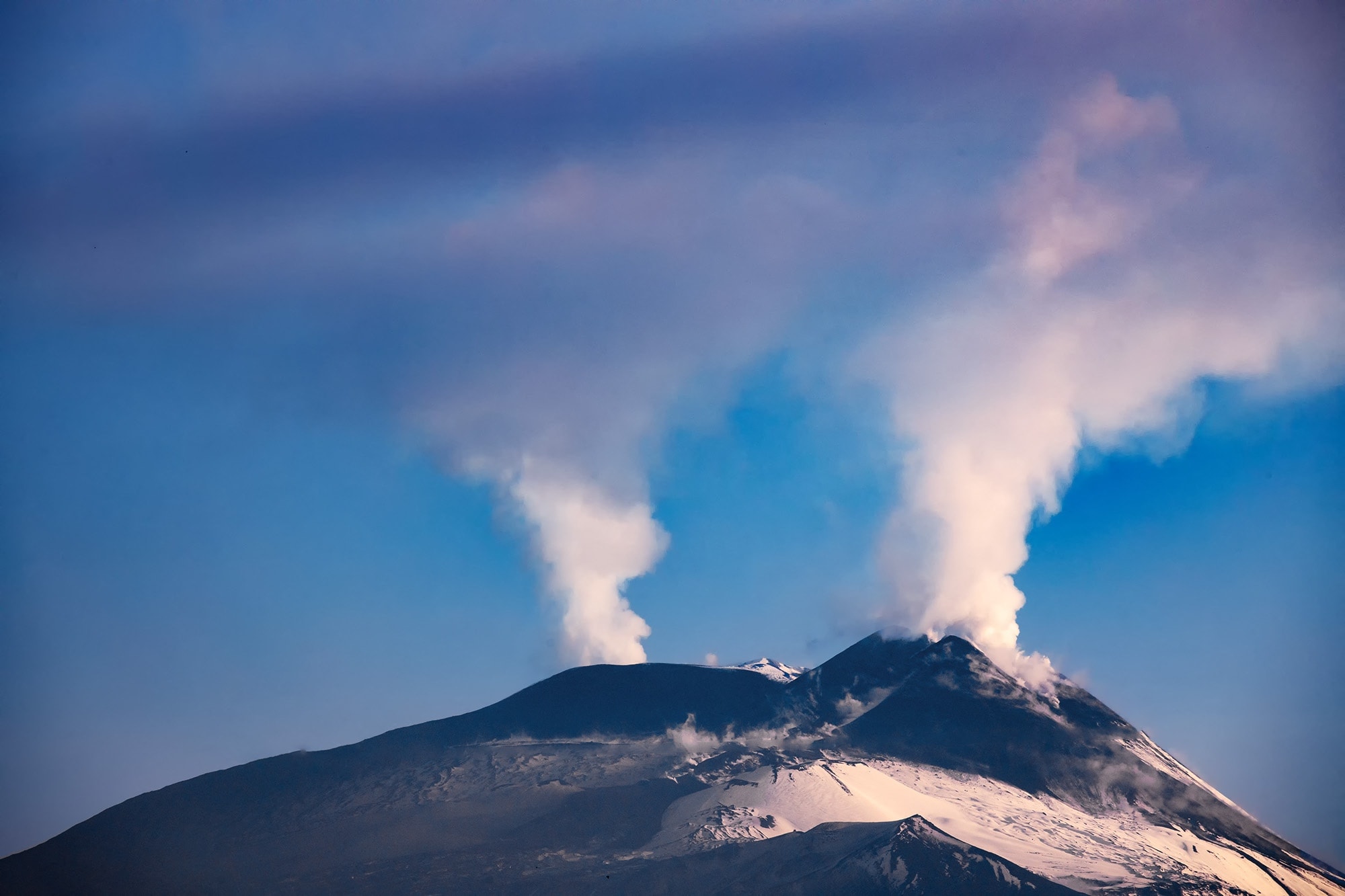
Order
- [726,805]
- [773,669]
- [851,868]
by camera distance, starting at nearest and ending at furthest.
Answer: [851,868] < [726,805] < [773,669]

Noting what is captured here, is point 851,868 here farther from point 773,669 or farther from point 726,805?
point 773,669

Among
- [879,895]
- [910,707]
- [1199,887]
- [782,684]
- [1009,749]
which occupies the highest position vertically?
[782,684]

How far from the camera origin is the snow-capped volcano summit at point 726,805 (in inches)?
3435

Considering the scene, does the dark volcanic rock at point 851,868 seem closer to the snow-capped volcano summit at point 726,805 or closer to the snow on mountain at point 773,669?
the snow-capped volcano summit at point 726,805

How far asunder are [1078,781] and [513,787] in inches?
2501

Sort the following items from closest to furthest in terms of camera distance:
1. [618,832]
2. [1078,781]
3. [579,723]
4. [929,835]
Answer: [929,835] → [618,832] → [1078,781] → [579,723]

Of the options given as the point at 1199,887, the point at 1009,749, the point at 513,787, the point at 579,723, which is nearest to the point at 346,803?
the point at 513,787

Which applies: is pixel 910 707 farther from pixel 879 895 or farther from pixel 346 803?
pixel 346 803

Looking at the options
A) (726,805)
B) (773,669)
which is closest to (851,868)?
(726,805)

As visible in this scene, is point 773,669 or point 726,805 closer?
point 726,805

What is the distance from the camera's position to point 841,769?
107 meters

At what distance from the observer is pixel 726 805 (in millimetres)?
99250

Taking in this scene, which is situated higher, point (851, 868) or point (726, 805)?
point (726, 805)

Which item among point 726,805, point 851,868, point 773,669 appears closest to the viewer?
point 851,868
